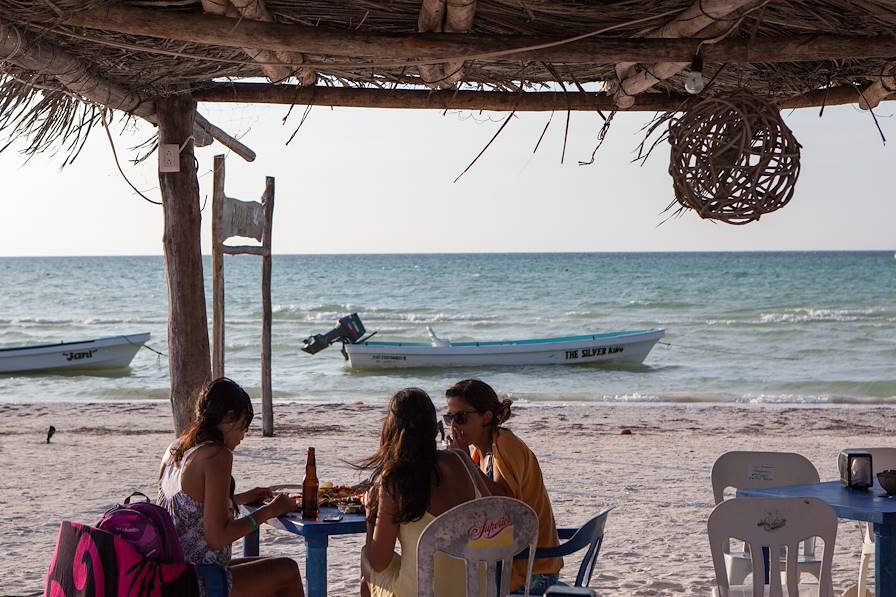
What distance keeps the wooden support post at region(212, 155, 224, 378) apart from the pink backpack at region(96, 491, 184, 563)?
191 inches

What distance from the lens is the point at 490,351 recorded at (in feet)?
57.9

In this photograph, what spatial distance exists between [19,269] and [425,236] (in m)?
25.1

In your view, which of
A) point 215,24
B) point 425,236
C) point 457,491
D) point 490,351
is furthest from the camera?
point 425,236

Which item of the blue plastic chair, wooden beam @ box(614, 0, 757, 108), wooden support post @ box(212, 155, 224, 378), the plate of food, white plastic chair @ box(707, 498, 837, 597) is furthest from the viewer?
wooden support post @ box(212, 155, 224, 378)

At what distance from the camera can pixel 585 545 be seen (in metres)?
3.01

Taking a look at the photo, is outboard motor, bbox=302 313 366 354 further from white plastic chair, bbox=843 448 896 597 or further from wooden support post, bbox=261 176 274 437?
white plastic chair, bbox=843 448 896 597

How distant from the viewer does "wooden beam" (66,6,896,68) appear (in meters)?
3.26

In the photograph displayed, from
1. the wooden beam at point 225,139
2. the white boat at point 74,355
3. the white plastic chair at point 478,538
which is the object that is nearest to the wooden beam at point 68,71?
the wooden beam at point 225,139

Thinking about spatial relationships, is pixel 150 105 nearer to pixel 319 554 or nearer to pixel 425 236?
pixel 319 554

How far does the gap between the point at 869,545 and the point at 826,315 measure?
87.7 feet

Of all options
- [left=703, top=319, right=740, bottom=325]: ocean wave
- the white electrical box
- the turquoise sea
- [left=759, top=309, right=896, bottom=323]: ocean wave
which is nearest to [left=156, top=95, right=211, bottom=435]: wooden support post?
the white electrical box

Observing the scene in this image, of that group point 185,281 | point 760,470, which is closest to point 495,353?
point 185,281

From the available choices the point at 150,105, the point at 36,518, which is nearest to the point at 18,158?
the point at 150,105

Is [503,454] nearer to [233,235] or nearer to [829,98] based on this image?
[829,98]
